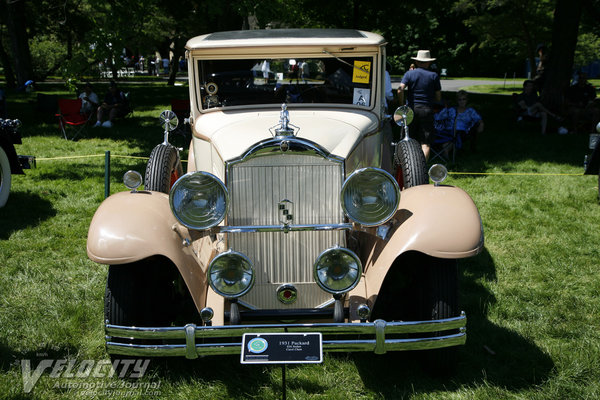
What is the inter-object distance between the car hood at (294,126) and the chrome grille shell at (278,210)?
126mm

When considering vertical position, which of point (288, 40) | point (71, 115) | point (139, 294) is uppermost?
point (288, 40)

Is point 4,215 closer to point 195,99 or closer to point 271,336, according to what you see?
point 195,99

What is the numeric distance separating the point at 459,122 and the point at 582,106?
186 inches

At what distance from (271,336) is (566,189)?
6036mm

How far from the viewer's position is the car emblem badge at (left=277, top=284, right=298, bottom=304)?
311 centimetres

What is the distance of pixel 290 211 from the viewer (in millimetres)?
3156

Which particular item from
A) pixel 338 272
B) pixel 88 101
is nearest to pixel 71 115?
pixel 88 101

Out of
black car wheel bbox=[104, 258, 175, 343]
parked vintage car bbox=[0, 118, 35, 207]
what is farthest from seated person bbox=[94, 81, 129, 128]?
black car wheel bbox=[104, 258, 175, 343]

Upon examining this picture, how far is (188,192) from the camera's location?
3012mm

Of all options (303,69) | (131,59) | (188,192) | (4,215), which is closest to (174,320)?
(188,192)

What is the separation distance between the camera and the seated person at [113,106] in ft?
42.2

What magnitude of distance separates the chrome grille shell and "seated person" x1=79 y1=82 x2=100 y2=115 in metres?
9.70

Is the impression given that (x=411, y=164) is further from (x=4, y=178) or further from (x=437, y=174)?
(x=4, y=178)

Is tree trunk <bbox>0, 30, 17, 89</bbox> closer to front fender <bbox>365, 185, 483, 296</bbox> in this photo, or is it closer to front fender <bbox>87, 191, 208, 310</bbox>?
front fender <bbox>87, 191, 208, 310</bbox>
